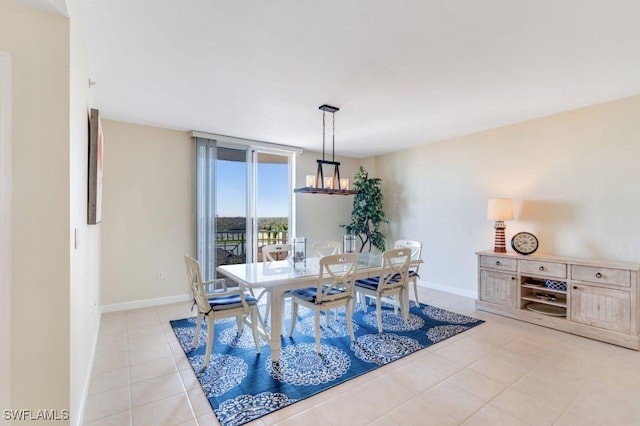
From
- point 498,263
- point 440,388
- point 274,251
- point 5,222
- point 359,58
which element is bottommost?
point 440,388

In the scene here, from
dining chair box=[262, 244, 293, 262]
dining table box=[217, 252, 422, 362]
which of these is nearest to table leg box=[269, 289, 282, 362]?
dining table box=[217, 252, 422, 362]

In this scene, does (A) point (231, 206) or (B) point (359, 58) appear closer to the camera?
(B) point (359, 58)

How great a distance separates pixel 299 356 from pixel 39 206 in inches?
86.3

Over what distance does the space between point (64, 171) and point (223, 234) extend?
11.1 ft

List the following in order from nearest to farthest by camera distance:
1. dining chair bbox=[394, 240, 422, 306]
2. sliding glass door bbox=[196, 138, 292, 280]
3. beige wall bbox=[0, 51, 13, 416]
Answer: beige wall bbox=[0, 51, 13, 416], dining chair bbox=[394, 240, 422, 306], sliding glass door bbox=[196, 138, 292, 280]

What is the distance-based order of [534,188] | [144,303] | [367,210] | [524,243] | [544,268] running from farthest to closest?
[367,210] → [144,303] → [534,188] → [524,243] → [544,268]

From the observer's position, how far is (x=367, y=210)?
550 cm

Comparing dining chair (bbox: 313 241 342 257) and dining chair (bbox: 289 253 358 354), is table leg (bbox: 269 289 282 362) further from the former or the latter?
dining chair (bbox: 313 241 342 257)

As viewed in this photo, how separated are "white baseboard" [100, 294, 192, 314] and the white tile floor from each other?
88 cm

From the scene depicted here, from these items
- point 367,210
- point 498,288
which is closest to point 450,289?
point 498,288

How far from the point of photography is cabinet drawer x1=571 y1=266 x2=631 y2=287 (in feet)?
9.50

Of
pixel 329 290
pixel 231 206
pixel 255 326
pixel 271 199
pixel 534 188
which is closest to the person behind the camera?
pixel 255 326

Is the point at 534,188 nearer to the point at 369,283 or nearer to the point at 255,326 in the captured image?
the point at 369,283

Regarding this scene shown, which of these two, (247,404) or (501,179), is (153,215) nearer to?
(247,404)
